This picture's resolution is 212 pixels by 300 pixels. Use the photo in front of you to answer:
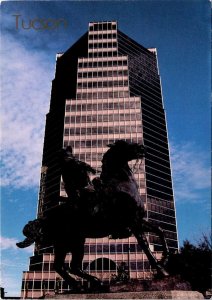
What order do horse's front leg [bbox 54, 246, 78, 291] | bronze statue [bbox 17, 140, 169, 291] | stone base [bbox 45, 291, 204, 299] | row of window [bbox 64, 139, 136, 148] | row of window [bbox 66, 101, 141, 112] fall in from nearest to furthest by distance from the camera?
stone base [bbox 45, 291, 204, 299]
bronze statue [bbox 17, 140, 169, 291]
horse's front leg [bbox 54, 246, 78, 291]
row of window [bbox 64, 139, 136, 148]
row of window [bbox 66, 101, 141, 112]

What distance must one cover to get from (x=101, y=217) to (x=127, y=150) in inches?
77.3

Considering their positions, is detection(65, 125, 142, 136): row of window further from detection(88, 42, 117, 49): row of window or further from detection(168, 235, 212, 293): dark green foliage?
detection(168, 235, 212, 293): dark green foliage

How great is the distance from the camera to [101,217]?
8.43 m

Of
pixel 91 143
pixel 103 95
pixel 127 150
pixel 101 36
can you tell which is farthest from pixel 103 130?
pixel 127 150

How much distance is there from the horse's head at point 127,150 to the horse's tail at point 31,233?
2.98 m

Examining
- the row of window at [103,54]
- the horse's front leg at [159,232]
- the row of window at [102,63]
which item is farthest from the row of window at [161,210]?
the horse's front leg at [159,232]

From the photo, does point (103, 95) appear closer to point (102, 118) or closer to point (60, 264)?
point (102, 118)

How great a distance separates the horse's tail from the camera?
29.5 feet

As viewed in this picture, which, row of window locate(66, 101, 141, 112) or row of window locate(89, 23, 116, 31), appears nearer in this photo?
row of window locate(66, 101, 141, 112)

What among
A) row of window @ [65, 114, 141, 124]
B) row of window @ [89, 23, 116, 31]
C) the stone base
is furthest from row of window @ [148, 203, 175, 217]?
the stone base

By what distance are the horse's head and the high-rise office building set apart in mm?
52369

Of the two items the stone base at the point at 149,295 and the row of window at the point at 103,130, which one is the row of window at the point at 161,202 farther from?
the stone base at the point at 149,295

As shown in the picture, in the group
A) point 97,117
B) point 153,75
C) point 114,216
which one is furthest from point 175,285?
point 153,75

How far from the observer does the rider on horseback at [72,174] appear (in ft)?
29.6
